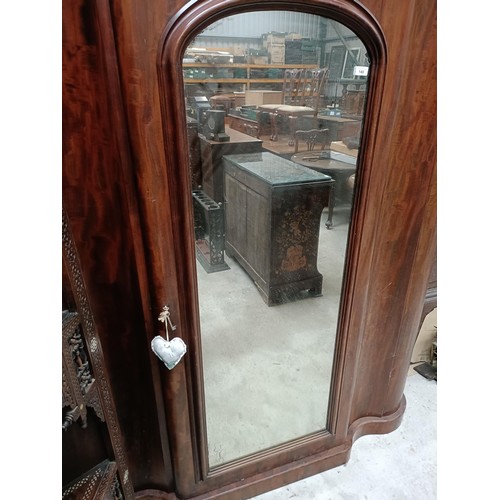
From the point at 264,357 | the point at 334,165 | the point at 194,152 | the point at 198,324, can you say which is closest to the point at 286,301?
the point at 264,357

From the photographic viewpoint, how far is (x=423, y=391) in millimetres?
1513

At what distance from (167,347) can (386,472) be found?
0.90 metres

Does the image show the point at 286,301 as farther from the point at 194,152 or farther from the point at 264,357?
the point at 194,152

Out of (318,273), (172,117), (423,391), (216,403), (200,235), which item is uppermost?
(172,117)

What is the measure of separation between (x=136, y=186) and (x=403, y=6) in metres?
0.59

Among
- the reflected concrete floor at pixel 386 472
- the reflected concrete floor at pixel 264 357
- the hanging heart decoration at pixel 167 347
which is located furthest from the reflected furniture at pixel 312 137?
the reflected concrete floor at pixel 386 472

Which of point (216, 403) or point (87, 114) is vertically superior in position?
point (87, 114)

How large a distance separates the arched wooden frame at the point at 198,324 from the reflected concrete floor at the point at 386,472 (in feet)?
0.10

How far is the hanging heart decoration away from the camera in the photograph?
790mm

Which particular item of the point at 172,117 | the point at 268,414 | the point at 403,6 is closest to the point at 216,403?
the point at 268,414

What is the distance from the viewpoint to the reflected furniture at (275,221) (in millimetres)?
860

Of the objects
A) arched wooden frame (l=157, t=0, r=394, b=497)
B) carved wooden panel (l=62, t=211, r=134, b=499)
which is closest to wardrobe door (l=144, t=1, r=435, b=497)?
arched wooden frame (l=157, t=0, r=394, b=497)

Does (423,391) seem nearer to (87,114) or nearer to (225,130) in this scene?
(225,130)

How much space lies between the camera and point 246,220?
918mm
